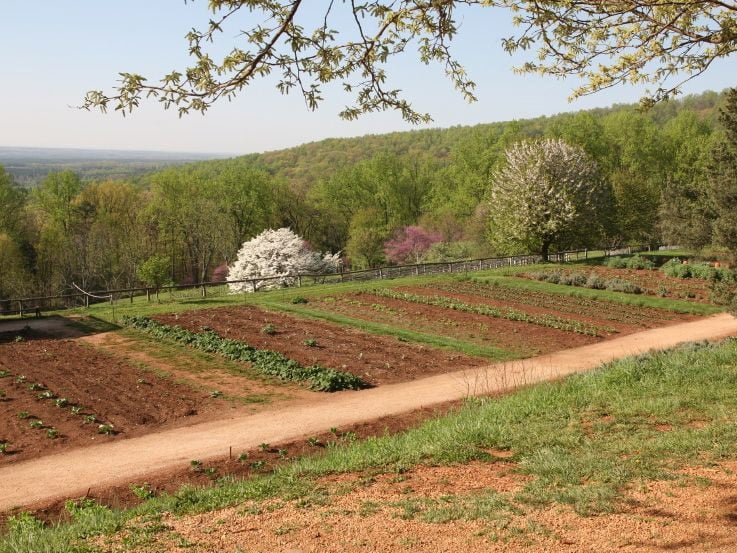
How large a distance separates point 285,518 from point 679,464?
15.0 ft

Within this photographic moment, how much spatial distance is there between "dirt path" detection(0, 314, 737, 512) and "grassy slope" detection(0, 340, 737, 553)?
6.78ft

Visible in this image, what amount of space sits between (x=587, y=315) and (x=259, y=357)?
1477 centimetres

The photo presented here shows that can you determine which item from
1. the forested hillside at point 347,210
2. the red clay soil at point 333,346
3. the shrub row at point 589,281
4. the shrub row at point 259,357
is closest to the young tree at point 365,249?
the forested hillside at point 347,210

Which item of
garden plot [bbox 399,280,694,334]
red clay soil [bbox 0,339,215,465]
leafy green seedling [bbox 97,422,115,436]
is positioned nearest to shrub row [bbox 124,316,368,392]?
red clay soil [bbox 0,339,215,465]

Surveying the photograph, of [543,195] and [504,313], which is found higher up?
[543,195]

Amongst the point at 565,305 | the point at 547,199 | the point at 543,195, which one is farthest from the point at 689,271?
the point at 565,305

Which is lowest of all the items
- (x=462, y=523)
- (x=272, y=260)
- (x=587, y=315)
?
(x=587, y=315)

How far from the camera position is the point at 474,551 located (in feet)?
19.6

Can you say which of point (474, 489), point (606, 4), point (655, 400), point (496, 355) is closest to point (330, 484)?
point (474, 489)

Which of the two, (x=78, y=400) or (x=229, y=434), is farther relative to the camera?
(x=78, y=400)

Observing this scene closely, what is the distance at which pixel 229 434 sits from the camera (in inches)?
543

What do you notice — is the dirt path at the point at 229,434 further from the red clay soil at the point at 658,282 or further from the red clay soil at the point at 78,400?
the red clay soil at the point at 658,282

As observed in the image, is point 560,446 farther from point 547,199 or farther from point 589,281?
point 547,199

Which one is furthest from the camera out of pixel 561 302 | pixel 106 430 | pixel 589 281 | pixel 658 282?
pixel 658 282
